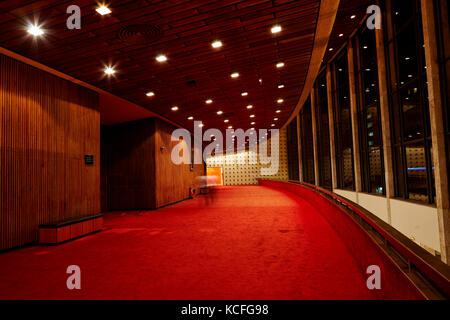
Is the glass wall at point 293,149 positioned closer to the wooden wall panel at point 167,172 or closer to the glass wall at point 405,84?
the wooden wall panel at point 167,172

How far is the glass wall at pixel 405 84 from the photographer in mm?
5117

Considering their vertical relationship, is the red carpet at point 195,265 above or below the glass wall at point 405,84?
below

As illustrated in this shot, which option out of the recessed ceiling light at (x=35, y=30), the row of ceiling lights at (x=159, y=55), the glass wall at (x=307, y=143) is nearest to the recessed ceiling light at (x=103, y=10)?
the row of ceiling lights at (x=159, y=55)

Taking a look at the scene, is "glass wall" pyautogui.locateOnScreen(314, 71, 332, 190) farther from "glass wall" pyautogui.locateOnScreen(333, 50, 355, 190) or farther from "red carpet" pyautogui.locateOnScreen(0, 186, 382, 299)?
"red carpet" pyautogui.locateOnScreen(0, 186, 382, 299)

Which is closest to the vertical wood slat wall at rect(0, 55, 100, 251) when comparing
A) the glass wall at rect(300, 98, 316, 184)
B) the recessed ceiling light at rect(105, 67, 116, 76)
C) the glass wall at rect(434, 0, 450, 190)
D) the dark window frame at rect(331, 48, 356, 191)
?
the recessed ceiling light at rect(105, 67, 116, 76)

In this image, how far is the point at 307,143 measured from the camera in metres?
16.2

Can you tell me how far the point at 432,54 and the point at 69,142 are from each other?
24.6ft

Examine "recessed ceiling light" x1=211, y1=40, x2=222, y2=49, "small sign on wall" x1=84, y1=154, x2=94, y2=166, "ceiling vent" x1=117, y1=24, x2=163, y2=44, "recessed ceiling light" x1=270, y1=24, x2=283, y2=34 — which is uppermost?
"recessed ceiling light" x1=270, y1=24, x2=283, y2=34

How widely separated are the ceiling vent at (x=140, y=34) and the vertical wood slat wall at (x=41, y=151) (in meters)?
2.40

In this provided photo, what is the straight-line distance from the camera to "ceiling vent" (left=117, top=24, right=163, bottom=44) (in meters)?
4.38

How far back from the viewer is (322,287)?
3012 mm

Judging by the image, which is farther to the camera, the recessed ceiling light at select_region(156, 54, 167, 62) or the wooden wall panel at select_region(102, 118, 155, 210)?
the wooden wall panel at select_region(102, 118, 155, 210)

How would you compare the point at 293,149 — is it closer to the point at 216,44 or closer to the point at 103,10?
the point at 216,44

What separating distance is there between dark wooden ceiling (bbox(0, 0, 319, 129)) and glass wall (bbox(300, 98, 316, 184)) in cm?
736
